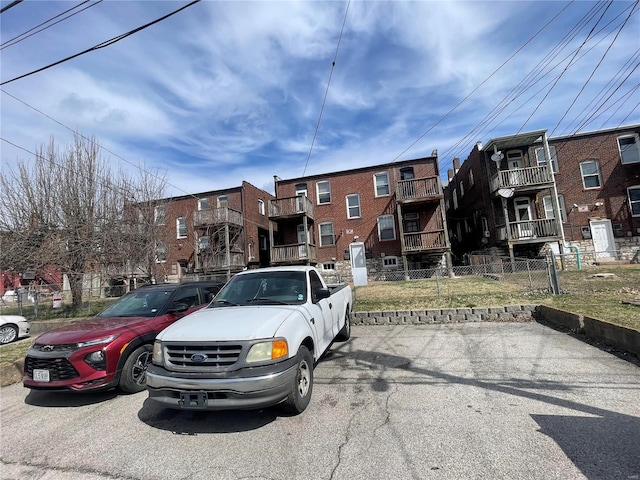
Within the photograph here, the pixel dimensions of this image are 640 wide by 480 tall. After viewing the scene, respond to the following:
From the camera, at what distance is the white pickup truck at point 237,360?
326 cm

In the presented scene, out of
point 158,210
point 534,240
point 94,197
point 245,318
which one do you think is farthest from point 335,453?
point 534,240

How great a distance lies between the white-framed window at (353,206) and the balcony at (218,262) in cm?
879

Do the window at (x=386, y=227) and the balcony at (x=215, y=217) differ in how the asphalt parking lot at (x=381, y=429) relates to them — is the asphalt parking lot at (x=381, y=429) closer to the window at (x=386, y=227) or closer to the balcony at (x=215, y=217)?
the window at (x=386, y=227)

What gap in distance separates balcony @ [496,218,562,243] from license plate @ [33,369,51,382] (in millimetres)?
20739

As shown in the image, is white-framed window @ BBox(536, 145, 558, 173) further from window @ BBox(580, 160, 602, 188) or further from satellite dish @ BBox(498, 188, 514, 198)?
satellite dish @ BBox(498, 188, 514, 198)

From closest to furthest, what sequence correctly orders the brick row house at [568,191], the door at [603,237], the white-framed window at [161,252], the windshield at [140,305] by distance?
the windshield at [140,305], the white-framed window at [161,252], the brick row house at [568,191], the door at [603,237]

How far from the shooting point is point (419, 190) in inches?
802

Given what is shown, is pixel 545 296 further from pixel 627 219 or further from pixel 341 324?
pixel 627 219

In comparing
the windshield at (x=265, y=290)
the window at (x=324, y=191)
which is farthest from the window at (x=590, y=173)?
the windshield at (x=265, y=290)

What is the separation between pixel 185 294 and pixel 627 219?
25.9 m

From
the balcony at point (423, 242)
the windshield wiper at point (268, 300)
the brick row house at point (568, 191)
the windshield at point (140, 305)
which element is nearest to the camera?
the windshield wiper at point (268, 300)

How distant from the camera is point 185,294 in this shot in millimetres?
6480

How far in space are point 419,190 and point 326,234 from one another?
721 centimetres

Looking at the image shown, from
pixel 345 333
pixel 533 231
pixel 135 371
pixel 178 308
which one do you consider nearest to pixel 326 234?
pixel 533 231
